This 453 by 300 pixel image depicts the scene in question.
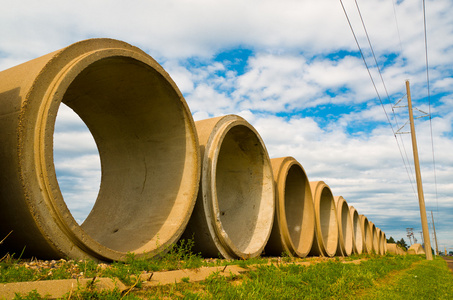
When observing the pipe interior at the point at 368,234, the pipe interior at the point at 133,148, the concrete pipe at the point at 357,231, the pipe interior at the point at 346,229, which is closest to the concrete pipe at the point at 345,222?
the pipe interior at the point at 346,229

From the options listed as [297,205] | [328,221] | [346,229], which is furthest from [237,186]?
[346,229]

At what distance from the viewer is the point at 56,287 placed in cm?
282

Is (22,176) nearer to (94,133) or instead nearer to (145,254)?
(145,254)

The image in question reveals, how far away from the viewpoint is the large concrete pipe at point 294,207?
9.13 meters

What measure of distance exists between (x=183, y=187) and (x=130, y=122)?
1545 mm

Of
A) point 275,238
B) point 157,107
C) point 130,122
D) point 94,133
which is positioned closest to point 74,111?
point 94,133

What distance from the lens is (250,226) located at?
843 centimetres

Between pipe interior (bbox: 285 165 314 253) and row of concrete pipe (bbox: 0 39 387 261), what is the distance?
0.22 ft

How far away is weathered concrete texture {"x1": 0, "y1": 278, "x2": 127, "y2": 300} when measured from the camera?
2586 mm

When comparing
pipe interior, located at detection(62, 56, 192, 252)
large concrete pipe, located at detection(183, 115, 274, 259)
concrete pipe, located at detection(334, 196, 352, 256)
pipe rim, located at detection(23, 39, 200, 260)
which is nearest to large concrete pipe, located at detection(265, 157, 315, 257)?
large concrete pipe, located at detection(183, 115, 274, 259)

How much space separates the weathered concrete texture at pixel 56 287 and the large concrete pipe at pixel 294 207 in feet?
20.6

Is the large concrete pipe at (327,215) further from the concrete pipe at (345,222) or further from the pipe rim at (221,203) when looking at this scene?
the pipe rim at (221,203)

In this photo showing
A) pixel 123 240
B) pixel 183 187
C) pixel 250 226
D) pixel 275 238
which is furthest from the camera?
pixel 275 238

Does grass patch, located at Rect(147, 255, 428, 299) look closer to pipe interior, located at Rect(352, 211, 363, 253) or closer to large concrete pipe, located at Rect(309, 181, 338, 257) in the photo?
large concrete pipe, located at Rect(309, 181, 338, 257)
